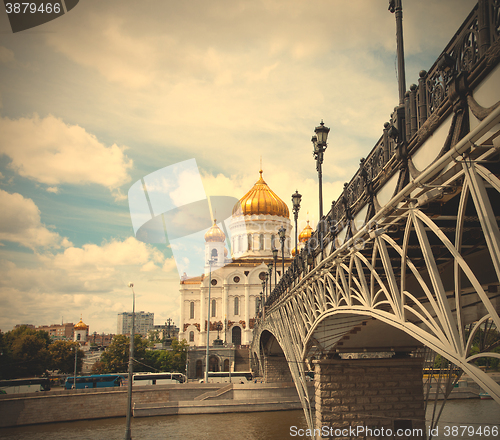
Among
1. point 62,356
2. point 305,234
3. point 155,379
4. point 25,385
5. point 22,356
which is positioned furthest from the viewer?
point 305,234

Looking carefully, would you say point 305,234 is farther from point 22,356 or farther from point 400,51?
point 400,51

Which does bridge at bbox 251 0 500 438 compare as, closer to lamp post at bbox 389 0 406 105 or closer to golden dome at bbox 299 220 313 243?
lamp post at bbox 389 0 406 105

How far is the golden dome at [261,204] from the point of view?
2798 inches

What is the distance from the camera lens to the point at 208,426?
90.8ft

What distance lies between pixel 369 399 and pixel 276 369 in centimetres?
2670

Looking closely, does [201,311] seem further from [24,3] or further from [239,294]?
[24,3]

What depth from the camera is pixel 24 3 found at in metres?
19.6

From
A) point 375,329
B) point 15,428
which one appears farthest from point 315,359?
point 15,428

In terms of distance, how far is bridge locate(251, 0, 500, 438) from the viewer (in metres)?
4.74

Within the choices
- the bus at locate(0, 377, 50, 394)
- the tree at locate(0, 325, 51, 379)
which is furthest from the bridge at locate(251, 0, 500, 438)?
the tree at locate(0, 325, 51, 379)

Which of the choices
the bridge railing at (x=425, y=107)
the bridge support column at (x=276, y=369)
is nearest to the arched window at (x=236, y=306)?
the bridge support column at (x=276, y=369)

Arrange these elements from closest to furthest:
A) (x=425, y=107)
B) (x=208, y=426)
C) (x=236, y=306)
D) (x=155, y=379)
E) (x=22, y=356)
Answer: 1. (x=425, y=107)
2. (x=208, y=426)
3. (x=155, y=379)
4. (x=22, y=356)
5. (x=236, y=306)

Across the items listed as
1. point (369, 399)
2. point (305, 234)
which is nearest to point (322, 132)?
point (369, 399)

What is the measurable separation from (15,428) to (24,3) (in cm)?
2556
